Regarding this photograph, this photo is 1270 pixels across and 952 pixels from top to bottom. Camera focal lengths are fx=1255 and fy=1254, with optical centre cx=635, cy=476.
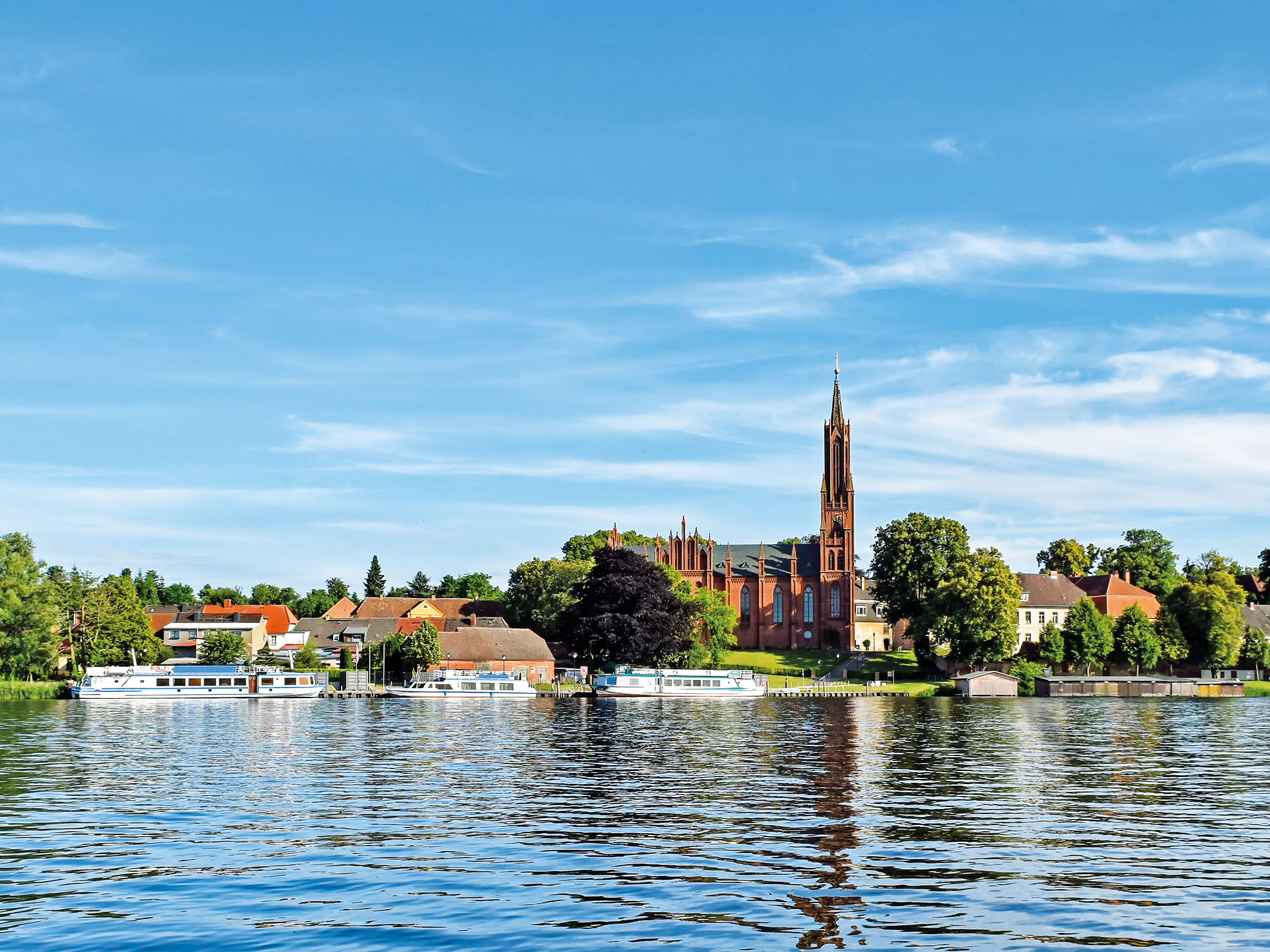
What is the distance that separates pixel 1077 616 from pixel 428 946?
12367 centimetres

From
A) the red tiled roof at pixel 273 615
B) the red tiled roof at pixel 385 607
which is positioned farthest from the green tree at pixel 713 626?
the red tiled roof at pixel 273 615

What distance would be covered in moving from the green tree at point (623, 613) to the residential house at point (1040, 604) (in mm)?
49479

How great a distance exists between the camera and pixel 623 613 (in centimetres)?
11825

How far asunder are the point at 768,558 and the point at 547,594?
140ft

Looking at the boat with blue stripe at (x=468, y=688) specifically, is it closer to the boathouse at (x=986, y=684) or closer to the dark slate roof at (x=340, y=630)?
the dark slate roof at (x=340, y=630)

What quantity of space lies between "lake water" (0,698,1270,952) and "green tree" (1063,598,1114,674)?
245 feet

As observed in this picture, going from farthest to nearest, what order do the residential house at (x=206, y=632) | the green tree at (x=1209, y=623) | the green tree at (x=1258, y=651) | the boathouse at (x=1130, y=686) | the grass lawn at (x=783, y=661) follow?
1. the grass lawn at (x=783, y=661)
2. the residential house at (x=206, y=632)
3. the green tree at (x=1258, y=651)
4. the green tree at (x=1209, y=623)
5. the boathouse at (x=1130, y=686)

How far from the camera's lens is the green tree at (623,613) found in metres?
118

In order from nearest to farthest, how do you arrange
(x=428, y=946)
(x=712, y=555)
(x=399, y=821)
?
(x=428, y=946)
(x=399, y=821)
(x=712, y=555)

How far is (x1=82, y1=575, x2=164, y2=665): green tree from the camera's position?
11675cm

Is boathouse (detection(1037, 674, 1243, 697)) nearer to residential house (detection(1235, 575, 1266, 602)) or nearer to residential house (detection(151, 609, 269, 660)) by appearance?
residential house (detection(1235, 575, 1266, 602))

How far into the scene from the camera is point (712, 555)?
6688 inches

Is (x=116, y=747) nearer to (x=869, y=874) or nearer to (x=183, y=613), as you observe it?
(x=869, y=874)

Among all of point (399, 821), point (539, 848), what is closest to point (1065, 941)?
point (539, 848)
